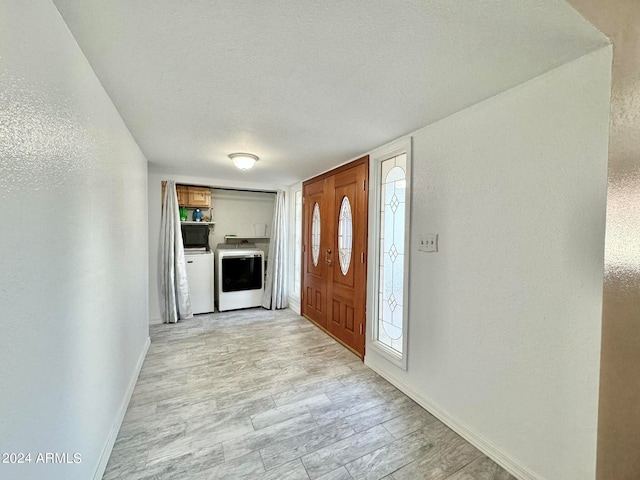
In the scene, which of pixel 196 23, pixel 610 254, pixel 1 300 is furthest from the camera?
pixel 610 254

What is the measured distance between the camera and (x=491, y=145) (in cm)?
165

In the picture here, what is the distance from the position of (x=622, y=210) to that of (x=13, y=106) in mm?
2309

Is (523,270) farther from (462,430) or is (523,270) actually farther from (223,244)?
(223,244)

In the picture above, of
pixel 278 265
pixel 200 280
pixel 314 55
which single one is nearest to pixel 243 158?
pixel 314 55

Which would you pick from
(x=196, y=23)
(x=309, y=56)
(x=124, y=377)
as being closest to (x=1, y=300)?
(x=196, y=23)

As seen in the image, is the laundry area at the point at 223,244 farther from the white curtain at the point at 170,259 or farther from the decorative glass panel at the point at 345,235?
the decorative glass panel at the point at 345,235

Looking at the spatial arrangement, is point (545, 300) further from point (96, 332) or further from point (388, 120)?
point (96, 332)

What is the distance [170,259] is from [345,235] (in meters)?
2.59

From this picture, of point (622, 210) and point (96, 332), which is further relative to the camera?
point (96, 332)

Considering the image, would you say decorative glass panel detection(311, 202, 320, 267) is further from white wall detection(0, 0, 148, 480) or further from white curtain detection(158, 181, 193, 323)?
white wall detection(0, 0, 148, 480)

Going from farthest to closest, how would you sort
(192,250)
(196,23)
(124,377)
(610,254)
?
1. (192,250)
2. (124,377)
3. (610,254)
4. (196,23)

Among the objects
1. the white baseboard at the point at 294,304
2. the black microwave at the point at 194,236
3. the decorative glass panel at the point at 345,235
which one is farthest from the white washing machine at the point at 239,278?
the decorative glass panel at the point at 345,235

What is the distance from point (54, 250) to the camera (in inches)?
40.3

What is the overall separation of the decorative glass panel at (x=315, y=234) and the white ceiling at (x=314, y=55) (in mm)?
1820
